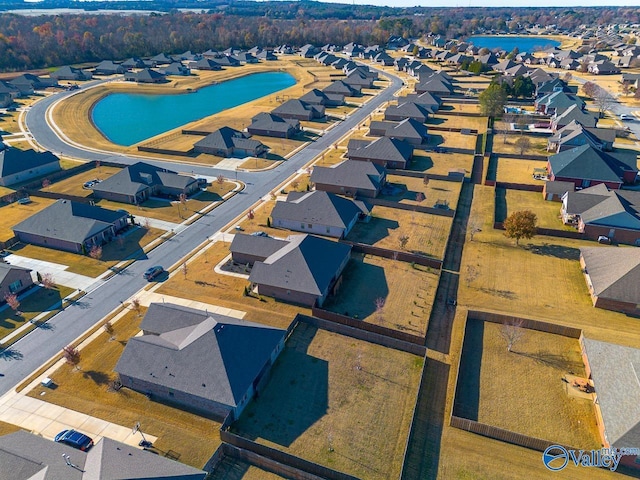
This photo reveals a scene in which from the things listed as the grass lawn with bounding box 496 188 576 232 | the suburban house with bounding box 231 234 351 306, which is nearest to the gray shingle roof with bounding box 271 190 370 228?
the suburban house with bounding box 231 234 351 306

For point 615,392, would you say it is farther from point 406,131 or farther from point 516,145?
point 406,131

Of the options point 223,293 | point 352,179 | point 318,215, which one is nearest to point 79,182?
point 223,293

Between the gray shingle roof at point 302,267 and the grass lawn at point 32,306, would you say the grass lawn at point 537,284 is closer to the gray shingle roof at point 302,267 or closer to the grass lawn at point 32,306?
the gray shingle roof at point 302,267

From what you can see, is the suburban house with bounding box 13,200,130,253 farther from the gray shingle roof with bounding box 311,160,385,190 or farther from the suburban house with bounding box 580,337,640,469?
the suburban house with bounding box 580,337,640,469

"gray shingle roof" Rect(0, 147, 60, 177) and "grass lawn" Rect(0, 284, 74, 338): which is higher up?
"gray shingle roof" Rect(0, 147, 60, 177)

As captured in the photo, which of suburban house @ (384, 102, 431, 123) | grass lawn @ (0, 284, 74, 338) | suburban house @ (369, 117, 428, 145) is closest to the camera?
grass lawn @ (0, 284, 74, 338)
